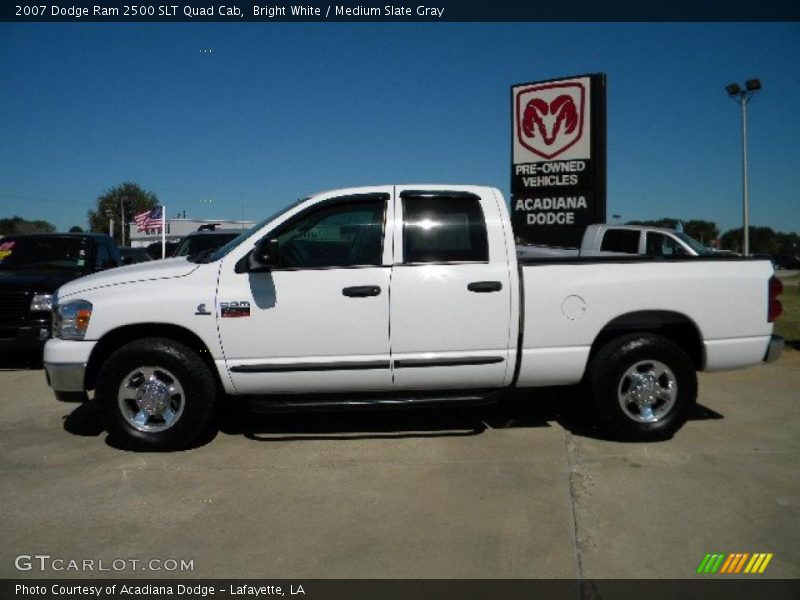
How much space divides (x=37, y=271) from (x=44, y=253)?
673 millimetres

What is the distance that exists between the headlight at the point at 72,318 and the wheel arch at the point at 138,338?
0.17 m

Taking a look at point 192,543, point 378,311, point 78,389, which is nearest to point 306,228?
point 378,311

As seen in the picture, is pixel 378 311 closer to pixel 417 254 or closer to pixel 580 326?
pixel 417 254

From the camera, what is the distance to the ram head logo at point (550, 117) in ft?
34.7

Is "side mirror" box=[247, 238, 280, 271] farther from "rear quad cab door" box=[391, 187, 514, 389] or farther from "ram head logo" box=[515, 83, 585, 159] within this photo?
"ram head logo" box=[515, 83, 585, 159]

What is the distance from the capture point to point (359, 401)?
464cm

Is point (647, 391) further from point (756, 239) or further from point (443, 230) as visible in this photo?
point (756, 239)

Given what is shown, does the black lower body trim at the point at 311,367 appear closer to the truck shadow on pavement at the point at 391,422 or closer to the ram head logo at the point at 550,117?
the truck shadow on pavement at the point at 391,422

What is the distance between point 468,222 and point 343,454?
6.36 ft

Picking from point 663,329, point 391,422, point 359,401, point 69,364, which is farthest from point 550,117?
point 69,364


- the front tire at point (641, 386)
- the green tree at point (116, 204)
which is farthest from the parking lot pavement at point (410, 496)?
the green tree at point (116, 204)

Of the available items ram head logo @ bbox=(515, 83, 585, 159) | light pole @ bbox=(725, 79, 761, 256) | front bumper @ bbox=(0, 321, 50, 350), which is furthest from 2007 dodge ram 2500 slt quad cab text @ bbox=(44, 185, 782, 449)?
light pole @ bbox=(725, 79, 761, 256)

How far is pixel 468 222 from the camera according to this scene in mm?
4730

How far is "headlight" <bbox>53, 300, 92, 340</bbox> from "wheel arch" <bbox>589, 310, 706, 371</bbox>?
372 centimetres
